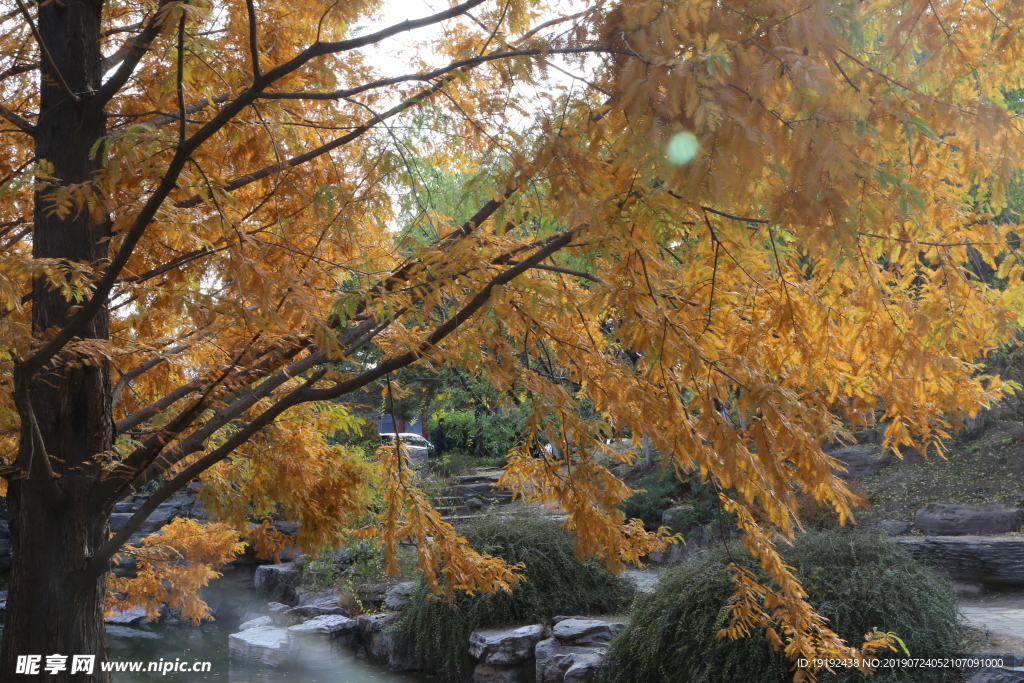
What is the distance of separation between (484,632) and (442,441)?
12.3 m

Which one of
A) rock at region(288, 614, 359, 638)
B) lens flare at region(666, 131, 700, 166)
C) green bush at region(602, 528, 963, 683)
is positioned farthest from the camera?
rock at region(288, 614, 359, 638)

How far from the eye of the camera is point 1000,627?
6.47 m

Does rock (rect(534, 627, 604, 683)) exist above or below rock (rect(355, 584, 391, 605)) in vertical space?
below

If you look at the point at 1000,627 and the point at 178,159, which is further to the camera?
the point at 1000,627

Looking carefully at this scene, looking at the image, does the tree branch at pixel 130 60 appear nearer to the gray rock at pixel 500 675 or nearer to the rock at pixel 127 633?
the gray rock at pixel 500 675

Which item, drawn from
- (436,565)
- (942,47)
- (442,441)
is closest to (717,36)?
(942,47)

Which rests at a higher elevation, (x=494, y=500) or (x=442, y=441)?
(x=442, y=441)

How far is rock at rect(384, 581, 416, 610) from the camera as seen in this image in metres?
10.4

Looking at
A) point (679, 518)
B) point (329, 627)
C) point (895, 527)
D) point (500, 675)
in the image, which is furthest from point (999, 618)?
point (329, 627)

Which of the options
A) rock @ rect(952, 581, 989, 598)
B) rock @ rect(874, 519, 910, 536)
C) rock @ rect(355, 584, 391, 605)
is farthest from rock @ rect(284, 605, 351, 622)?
rock @ rect(952, 581, 989, 598)

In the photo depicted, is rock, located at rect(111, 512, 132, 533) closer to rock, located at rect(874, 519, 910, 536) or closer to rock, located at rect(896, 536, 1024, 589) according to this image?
rock, located at rect(874, 519, 910, 536)

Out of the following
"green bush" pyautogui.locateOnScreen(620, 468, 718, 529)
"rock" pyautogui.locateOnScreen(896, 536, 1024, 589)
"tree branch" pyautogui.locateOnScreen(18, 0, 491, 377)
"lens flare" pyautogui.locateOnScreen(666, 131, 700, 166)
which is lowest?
"rock" pyautogui.locateOnScreen(896, 536, 1024, 589)

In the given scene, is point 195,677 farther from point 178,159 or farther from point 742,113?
point 742,113

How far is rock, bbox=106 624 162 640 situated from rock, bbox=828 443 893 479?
462 inches
